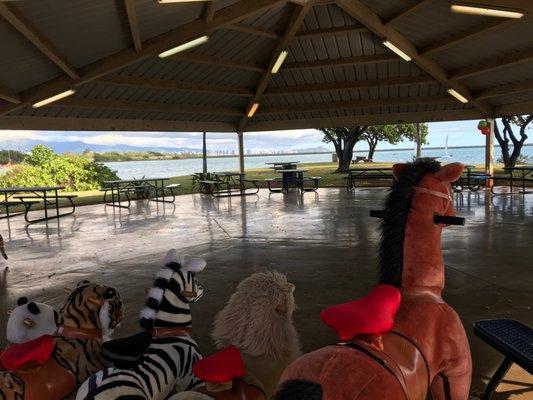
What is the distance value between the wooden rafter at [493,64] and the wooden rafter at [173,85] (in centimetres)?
623

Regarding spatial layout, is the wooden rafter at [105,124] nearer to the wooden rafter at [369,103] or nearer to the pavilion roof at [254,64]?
the pavilion roof at [254,64]

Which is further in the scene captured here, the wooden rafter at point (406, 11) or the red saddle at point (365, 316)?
the wooden rafter at point (406, 11)

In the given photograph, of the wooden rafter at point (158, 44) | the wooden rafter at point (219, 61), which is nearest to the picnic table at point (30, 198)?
the wooden rafter at point (158, 44)

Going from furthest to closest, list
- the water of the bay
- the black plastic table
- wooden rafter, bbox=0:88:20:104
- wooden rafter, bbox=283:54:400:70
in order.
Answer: the water of the bay
wooden rafter, bbox=283:54:400:70
wooden rafter, bbox=0:88:20:104
the black plastic table

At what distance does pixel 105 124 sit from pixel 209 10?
6548 mm

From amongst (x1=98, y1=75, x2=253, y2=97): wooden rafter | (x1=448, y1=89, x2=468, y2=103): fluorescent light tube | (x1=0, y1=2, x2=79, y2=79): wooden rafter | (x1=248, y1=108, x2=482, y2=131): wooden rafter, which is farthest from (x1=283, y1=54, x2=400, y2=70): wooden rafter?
(x1=0, y1=2, x2=79, y2=79): wooden rafter

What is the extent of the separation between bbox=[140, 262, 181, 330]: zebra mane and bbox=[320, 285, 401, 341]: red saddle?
1021mm

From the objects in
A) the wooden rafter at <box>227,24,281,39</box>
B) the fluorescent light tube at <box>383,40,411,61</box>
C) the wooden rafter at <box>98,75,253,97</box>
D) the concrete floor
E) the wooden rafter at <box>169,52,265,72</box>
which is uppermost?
the wooden rafter at <box>227,24,281,39</box>

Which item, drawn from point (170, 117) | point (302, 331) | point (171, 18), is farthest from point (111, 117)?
point (302, 331)

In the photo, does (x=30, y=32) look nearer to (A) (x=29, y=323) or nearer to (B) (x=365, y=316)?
(A) (x=29, y=323)

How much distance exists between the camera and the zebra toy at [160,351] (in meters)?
1.53

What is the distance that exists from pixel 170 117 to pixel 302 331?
11.8m

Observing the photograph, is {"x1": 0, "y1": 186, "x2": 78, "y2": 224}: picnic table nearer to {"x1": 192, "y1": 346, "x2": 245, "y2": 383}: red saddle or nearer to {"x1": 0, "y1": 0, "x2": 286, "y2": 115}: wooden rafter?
{"x1": 0, "y1": 0, "x2": 286, "y2": 115}: wooden rafter

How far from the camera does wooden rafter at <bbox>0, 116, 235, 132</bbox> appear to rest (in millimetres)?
10235
